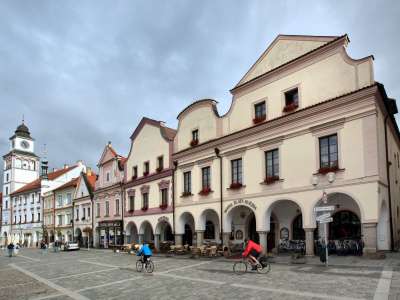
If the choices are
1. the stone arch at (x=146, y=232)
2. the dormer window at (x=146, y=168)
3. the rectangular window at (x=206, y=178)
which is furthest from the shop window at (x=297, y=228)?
the dormer window at (x=146, y=168)

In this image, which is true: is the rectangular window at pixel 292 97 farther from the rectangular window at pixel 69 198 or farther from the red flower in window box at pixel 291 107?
the rectangular window at pixel 69 198

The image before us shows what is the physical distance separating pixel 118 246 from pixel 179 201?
36.7 feet

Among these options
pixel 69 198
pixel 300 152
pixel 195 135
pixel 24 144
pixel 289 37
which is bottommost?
pixel 69 198

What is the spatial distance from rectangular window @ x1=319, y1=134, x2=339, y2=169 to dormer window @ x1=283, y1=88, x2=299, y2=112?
8.55ft

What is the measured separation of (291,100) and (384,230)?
8.64 meters

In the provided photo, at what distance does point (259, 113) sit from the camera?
79.2ft

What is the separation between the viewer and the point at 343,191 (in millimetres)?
18672

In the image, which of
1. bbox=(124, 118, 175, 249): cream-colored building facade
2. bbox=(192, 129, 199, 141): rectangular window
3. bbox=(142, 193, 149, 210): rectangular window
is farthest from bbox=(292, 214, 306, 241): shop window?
bbox=(142, 193, 149, 210): rectangular window

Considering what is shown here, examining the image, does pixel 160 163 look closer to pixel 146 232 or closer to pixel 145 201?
pixel 145 201

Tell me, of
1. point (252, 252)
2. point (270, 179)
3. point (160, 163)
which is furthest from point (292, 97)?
point (160, 163)

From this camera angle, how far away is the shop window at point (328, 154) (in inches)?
766

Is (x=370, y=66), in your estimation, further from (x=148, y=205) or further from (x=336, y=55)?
(x=148, y=205)

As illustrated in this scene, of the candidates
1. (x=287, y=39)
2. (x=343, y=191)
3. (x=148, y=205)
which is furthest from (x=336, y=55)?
(x=148, y=205)

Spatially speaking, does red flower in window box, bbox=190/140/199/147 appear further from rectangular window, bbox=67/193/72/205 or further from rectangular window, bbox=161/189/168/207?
rectangular window, bbox=67/193/72/205
